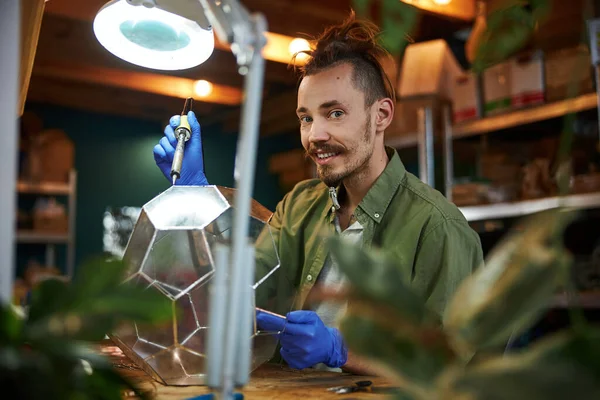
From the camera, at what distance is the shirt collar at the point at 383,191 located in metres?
1.63

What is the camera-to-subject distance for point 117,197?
5.87m

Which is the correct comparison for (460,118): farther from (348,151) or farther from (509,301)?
(509,301)

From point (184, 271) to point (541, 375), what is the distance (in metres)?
0.58

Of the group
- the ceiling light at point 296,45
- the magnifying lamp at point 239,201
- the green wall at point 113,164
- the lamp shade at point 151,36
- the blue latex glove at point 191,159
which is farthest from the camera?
the green wall at point 113,164

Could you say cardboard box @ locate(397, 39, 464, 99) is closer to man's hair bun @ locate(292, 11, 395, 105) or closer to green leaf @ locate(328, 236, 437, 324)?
man's hair bun @ locate(292, 11, 395, 105)

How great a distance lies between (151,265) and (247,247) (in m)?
0.39

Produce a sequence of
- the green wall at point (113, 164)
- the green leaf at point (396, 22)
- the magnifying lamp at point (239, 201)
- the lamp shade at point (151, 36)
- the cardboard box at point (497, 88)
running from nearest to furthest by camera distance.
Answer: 1. the magnifying lamp at point (239, 201)
2. the green leaf at point (396, 22)
3. the lamp shade at point (151, 36)
4. the cardboard box at point (497, 88)
5. the green wall at point (113, 164)

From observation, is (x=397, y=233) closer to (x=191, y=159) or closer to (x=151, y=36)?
(x=191, y=159)

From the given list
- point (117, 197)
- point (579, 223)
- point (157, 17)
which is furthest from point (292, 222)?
point (117, 197)

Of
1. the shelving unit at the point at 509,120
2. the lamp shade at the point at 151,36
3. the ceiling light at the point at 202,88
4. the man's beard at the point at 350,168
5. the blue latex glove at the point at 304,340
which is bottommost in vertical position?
the blue latex glove at the point at 304,340

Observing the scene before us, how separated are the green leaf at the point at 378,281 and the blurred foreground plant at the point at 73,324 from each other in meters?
0.13

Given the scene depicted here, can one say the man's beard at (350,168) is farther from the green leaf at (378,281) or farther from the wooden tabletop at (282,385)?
the green leaf at (378,281)

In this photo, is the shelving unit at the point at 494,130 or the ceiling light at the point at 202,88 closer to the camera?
the shelving unit at the point at 494,130

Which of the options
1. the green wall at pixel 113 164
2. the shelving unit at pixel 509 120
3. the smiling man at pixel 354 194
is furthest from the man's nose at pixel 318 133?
the green wall at pixel 113 164
